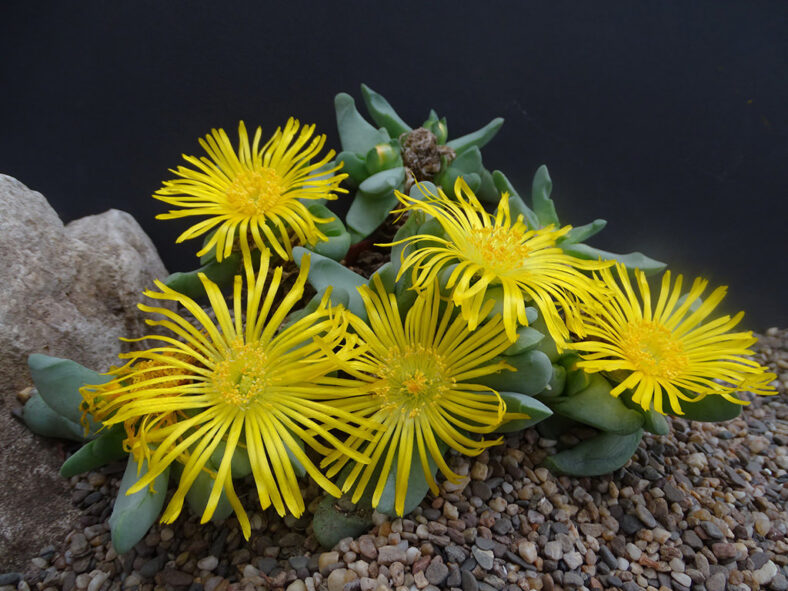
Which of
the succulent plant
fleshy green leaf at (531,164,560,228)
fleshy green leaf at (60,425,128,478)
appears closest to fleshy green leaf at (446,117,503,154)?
the succulent plant

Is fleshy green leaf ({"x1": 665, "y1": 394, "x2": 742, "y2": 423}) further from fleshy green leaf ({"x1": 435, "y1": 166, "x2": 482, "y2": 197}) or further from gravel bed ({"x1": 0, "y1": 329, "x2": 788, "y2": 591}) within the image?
fleshy green leaf ({"x1": 435, "y1": 166, "x2": 482, "y2": 197})

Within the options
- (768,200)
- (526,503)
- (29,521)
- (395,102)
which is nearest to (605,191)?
(768,200)

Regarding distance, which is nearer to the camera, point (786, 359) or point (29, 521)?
point (29, 521)

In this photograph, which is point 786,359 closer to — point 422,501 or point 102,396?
point 422,501

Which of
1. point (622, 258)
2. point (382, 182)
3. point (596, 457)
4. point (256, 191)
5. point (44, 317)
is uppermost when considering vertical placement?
point (622, 258)

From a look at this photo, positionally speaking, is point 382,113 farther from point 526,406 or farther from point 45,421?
point 45,421

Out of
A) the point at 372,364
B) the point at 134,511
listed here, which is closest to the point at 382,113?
the point at 372,364
